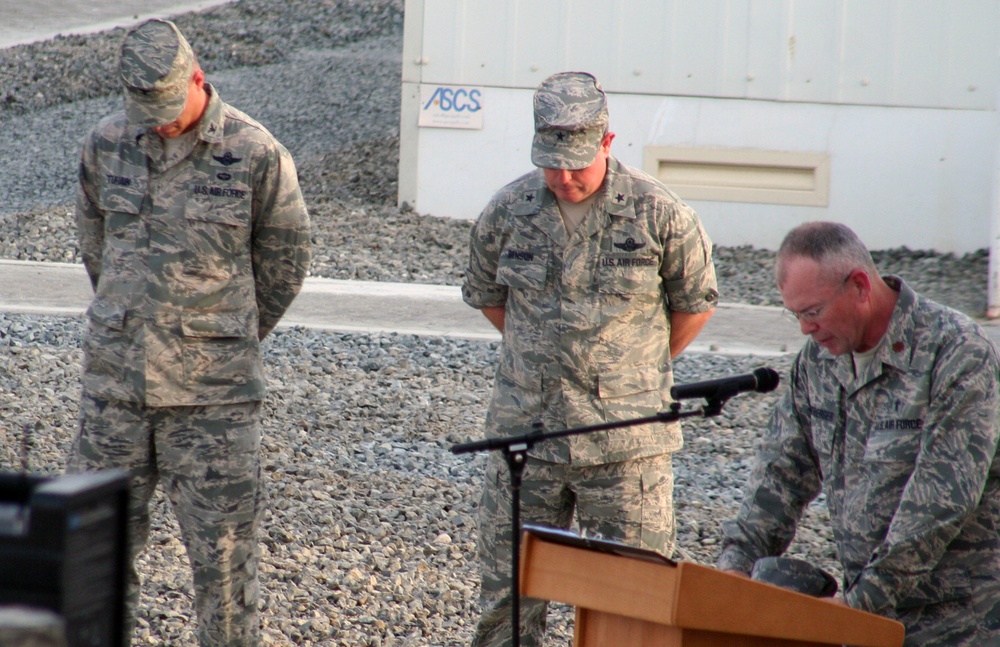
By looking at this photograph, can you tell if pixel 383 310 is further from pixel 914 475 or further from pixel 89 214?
pixel 914 475

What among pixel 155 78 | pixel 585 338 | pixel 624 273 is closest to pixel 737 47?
pixel 624 273

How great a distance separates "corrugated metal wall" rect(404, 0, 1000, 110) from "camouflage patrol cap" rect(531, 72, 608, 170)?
7692mm

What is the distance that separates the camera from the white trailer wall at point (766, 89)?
10.8 metres

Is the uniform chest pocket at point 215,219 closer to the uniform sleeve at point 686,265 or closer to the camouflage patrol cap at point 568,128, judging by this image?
the camouflage patrol cap at point 568,128

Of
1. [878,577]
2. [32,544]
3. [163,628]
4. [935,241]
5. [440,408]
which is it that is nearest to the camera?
[32,544]

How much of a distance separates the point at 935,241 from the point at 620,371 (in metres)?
8.20

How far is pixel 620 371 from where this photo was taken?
3.60m

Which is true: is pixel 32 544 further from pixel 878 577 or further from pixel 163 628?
pixel 163 628

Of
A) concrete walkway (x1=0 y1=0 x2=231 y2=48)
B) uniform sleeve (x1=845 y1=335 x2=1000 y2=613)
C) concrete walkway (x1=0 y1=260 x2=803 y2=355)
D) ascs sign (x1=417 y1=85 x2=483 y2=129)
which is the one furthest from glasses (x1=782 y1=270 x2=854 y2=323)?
concrete walkway (x1=0 y1=0 x2=231 y2=48)

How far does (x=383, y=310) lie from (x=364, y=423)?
190cm

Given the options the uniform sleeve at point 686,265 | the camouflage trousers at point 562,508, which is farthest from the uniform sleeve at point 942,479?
the uniform sleeve at point 686,265

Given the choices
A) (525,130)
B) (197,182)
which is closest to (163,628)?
(197,182)

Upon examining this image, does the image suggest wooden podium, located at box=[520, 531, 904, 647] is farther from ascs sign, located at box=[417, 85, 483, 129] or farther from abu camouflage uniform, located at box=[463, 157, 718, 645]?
ascs sign, located at box=[417, 85, 483, 129]

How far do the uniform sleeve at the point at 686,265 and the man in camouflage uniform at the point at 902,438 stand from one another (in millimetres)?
820
